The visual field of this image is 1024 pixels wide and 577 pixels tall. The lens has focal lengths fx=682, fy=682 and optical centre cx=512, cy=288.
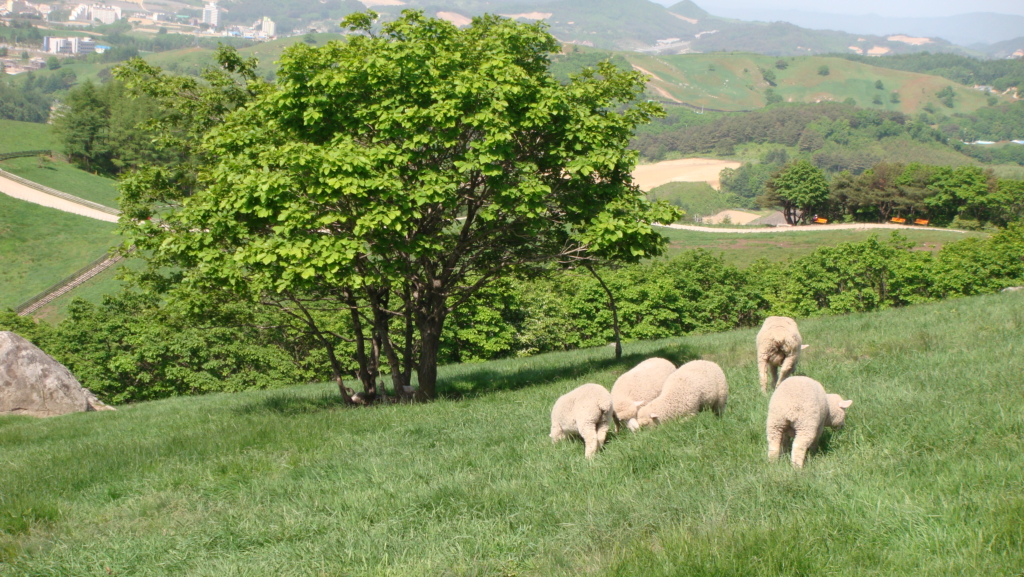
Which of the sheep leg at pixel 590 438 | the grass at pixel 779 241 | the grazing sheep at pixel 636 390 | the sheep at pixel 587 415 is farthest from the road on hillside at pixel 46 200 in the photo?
the sheep leg at pixel 590 438

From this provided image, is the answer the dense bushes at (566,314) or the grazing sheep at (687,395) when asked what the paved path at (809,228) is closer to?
the dense bushes at (566,314)

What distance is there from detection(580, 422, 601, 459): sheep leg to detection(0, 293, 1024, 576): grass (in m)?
0.15

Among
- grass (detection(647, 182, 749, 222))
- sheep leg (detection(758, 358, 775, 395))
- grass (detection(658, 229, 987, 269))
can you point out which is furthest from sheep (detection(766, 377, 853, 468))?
grass (detection(647, 182, 749, 222))

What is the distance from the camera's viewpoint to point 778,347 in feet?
33.4

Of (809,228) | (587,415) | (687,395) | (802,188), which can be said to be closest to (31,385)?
(587,415)

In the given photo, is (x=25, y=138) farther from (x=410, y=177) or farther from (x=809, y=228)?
(x=410, y=177)

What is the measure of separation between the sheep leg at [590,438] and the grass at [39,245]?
207 ft

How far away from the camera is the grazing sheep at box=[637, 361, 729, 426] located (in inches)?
356

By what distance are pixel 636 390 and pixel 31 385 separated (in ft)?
70.3

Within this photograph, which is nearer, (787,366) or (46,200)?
(787,366)

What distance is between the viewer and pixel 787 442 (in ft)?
24.2

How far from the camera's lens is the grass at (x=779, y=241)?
240 feet

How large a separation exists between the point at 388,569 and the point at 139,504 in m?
4.70

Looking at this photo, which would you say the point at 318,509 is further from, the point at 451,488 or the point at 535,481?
the point at 535,481
